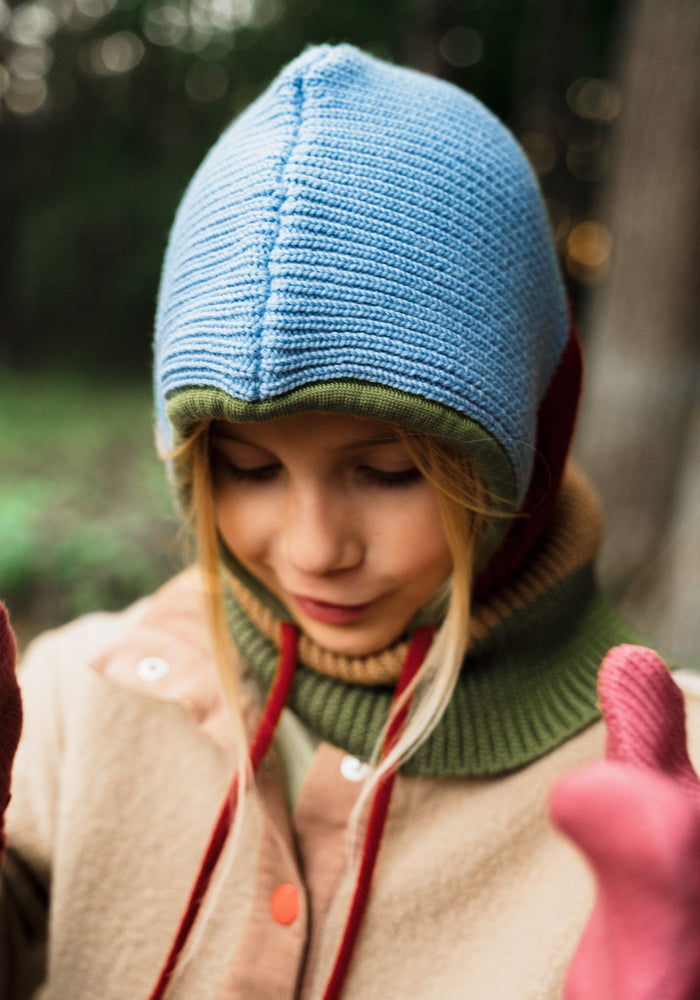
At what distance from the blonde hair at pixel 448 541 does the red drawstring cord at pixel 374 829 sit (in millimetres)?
13

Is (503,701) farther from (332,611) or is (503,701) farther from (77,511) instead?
(77,511)

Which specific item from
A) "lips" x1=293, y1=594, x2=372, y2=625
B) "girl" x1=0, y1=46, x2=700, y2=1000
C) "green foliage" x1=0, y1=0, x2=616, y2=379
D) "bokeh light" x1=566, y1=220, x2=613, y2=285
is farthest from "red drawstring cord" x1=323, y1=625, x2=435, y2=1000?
"green foliage" x1=0, y1=0, x2=616, y2=379

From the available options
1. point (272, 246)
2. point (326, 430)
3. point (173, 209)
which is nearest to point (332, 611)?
point (326, 430)

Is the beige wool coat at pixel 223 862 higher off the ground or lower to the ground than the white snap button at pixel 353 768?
lower

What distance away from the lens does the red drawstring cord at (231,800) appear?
4.18 ft

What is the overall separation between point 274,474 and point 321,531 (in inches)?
6.0

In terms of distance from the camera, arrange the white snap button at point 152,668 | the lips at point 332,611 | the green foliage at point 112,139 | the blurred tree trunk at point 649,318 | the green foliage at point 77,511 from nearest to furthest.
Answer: the lips at point 332,611 < the white snap button at point 152,668 < the blurred tree trunk at point 649,318 < the green foliage at point 77,511 < the green foliage at point 112,139

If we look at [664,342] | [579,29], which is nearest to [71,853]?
[664,342]

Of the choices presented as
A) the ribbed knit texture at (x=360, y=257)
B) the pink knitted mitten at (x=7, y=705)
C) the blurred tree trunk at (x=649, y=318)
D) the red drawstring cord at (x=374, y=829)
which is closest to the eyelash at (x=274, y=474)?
the ribbed knit texture at (x=360, y=257)

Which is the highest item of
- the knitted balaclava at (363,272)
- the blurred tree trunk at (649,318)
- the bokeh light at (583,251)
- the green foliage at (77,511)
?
the knitted balaclava at (363,272)

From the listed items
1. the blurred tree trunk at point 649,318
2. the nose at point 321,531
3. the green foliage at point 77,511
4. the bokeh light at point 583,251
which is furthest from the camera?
the bokeh light at point 583,251

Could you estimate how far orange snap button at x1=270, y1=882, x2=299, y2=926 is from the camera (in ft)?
4.24

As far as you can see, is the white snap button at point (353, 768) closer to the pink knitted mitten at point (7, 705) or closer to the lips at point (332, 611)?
the lips at point (332, 611)

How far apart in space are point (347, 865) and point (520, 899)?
27 cm
